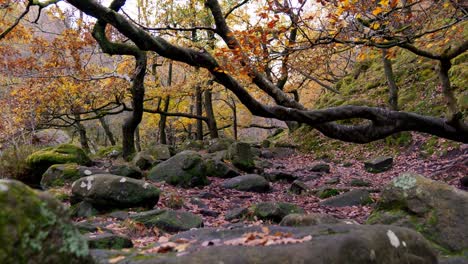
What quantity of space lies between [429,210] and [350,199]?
→ 402 cm

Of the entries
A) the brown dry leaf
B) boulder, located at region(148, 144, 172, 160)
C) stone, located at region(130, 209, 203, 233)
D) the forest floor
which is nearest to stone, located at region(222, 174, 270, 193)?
the forest floor

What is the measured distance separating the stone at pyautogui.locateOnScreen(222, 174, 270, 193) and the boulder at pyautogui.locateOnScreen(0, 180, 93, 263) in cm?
847

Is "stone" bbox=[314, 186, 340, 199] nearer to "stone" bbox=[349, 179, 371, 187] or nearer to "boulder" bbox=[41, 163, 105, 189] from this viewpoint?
"stone" bbox=[349, 179, 371, 187]

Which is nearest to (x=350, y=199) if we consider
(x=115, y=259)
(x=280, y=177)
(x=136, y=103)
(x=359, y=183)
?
(x=359, y=183)

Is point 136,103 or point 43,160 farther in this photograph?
point 136,103

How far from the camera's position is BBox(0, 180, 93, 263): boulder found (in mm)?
2375

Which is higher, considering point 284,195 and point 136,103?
point 136,103

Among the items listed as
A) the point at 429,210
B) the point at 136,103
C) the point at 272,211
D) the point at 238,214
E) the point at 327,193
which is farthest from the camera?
the point at 136,103

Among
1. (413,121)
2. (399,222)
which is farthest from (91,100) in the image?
(399,222)

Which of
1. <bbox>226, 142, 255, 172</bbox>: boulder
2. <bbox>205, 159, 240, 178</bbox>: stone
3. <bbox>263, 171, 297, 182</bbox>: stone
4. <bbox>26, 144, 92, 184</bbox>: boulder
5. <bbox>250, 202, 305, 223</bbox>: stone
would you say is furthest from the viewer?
<bbox>226, 142, 255, 172</bbox>: boulder

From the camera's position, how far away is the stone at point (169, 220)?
6434 millimetres

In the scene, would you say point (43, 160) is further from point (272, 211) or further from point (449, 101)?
point (449, 101)

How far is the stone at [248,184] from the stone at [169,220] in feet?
13.5

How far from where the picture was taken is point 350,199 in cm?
927
